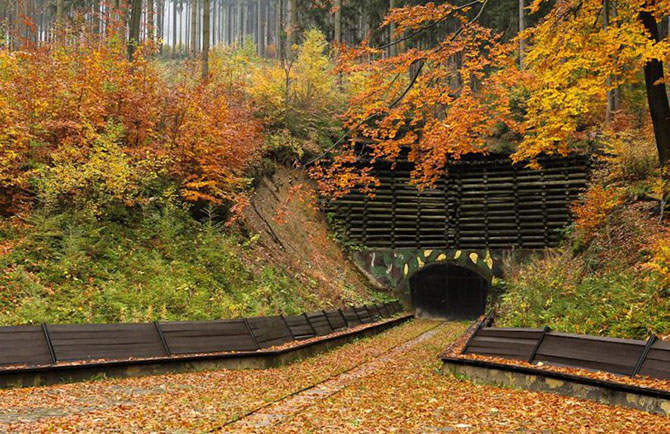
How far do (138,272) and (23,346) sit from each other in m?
Answer: 5.24

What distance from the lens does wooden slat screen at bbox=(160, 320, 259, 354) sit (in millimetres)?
10852

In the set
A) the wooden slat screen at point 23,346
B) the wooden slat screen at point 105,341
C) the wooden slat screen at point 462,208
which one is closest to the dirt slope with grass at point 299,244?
the wooden slat screen at point 462,208

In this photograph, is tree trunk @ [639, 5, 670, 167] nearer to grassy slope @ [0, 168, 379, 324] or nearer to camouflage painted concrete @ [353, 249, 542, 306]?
grassy slope @ [0, 168, 379, 324]

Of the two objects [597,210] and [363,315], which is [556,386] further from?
[363,315]

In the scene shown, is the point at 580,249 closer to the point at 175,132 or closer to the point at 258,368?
the point at 258,368

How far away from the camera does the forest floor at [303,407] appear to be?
639 cm

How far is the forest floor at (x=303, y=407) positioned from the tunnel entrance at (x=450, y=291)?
1745 cm

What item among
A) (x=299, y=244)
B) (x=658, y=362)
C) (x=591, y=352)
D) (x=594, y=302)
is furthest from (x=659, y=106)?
(x=299, y=244)

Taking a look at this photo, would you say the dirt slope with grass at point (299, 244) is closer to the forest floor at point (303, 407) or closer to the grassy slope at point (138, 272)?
the grassy slope at point (138, 272)

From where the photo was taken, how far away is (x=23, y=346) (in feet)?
28.7

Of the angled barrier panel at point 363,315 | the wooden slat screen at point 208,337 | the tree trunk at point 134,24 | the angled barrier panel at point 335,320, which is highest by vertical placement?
the tree trunk at point 134,24

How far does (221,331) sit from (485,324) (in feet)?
23.2

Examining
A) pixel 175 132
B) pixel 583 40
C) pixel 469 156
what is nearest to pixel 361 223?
pixel 469 156

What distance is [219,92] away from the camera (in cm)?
2092
